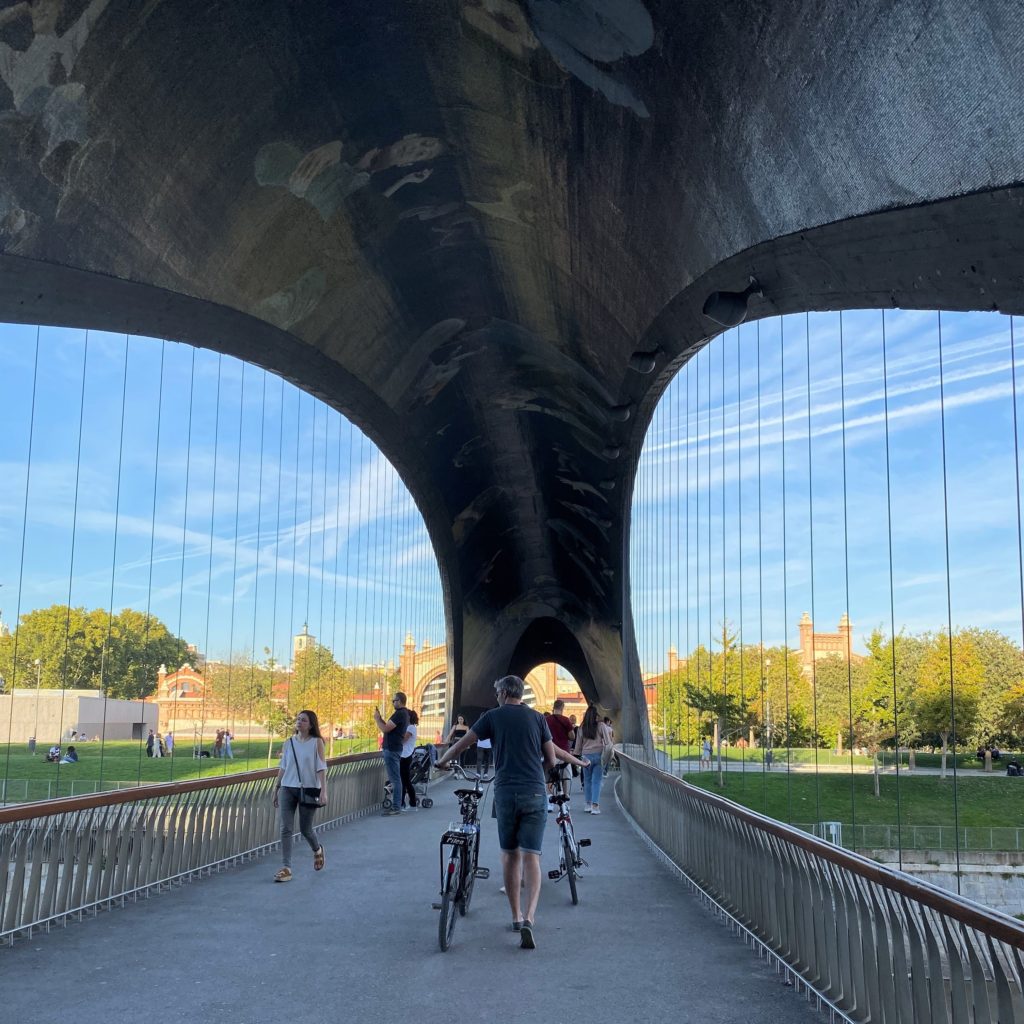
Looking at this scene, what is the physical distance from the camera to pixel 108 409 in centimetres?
1581

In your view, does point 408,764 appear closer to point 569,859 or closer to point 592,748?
point 592,748

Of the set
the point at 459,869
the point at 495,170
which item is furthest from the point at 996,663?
the point at 495,170

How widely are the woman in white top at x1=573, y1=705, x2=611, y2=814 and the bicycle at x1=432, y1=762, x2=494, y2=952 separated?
615cm

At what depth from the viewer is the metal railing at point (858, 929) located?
130 inches

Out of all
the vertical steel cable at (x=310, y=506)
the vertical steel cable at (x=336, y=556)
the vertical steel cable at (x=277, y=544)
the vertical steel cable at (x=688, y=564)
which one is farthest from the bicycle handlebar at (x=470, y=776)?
the vertical steel cable at (x=336, y=556)

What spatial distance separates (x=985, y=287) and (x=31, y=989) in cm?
629

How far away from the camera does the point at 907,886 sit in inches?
152

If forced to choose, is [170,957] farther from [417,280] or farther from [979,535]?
[417,280]

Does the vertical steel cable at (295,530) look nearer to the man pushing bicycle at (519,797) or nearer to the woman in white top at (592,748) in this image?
the woman in white top at (592,748)

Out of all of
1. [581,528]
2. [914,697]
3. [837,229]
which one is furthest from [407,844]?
[581,528]

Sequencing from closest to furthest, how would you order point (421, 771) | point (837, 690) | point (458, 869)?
point (458, 869) < point (837, 690) < point (421, 771)

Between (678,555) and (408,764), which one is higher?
(678,555)

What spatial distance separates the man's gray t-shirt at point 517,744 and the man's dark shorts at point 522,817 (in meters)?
0.04

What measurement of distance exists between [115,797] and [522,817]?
8.77 ft
